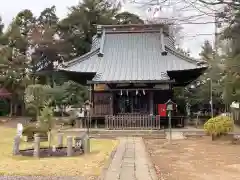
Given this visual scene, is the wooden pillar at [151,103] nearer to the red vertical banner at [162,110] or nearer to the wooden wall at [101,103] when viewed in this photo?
the red vertical banner at [162,110]

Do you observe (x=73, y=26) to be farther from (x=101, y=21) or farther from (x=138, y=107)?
(x=138, y=107)

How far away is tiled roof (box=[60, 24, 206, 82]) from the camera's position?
2230cm

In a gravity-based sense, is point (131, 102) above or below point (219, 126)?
above

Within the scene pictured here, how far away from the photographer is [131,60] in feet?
79.4

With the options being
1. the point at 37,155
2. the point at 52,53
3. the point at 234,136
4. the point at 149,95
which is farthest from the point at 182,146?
the point at 52,53

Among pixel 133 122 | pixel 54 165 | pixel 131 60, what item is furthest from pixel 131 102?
pixel 54 165

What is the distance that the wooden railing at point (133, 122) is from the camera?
67.9 ft

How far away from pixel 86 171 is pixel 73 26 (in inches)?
A: 1372

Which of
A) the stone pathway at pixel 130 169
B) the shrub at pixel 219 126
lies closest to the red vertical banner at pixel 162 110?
the shrub at pixel 219 126

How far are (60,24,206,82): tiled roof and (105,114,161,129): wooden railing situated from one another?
236cm

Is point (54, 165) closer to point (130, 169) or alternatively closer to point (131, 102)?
point (130, 169)

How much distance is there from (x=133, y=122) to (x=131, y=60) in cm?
503

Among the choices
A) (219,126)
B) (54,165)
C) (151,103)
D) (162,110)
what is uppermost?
(151,103)

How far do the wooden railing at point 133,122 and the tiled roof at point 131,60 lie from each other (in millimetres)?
2361
